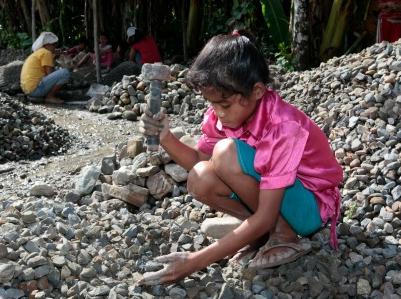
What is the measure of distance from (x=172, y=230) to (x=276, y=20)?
15.7 ft

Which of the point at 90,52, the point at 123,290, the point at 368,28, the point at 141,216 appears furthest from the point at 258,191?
the point at 90,52

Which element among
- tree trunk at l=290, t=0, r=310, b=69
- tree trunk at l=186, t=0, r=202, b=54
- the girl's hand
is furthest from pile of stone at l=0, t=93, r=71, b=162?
tree trunk at l=186, t=0, r=202, b=54

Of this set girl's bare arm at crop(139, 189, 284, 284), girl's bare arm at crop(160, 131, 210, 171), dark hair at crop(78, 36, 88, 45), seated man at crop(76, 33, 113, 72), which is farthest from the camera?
dark hair at crop(78, 36, 88, 45)

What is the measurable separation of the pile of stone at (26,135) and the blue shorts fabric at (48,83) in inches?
55.0

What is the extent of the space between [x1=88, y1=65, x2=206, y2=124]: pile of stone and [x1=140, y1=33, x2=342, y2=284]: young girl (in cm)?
302

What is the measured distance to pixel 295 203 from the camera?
262 cm

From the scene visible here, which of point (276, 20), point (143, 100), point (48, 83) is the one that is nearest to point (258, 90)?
point (143, 100)

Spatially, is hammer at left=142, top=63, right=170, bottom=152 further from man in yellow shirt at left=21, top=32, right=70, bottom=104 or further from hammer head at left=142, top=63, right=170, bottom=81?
man in yellow shirt at left=21, top=32, right=70, bottom=104

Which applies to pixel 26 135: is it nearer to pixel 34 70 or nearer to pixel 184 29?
pixel 34 70

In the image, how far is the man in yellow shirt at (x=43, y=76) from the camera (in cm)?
755

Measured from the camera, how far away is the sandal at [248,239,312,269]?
8.64 ft

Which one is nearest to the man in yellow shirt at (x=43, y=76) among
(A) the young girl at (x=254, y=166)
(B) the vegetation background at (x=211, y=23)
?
(B) the vegetation background at (x=211, y=23)

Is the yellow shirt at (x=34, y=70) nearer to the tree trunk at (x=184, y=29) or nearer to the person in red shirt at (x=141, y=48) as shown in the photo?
the person in red shirt at (x=141, y=48)

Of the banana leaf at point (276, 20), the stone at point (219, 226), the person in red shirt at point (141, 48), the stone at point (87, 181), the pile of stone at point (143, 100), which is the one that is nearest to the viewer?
the stone at point (219, 226)
